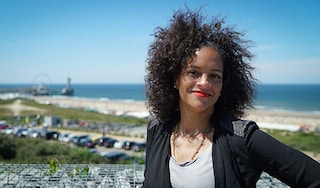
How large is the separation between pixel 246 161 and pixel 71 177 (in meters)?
2.02

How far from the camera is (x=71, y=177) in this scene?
2.82 m

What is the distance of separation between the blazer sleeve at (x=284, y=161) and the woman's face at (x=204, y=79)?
1.07 ft

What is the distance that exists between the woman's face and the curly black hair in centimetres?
5

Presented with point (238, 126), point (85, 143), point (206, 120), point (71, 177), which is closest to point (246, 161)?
point (238, 126)

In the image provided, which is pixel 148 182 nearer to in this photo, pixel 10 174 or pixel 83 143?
pixel 10 174

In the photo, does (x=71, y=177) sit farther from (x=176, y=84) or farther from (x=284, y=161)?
(x=284, y=161)

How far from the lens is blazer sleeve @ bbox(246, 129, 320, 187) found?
116 centimetres

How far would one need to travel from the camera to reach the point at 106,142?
865 inches

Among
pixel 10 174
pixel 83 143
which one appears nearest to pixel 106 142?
pixel 83 143

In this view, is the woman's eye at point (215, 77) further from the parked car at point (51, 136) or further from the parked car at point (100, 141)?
the parked car at point (51, 136)

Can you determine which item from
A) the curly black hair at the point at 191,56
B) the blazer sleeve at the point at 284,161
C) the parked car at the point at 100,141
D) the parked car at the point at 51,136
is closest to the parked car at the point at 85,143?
the parked car at the point at 100,141

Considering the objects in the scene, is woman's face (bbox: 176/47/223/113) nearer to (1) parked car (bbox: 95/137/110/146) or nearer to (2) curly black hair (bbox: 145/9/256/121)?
(2) curly black hair (bbox: 145/9/256/121)

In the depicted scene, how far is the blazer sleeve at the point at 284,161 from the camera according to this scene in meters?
1.16

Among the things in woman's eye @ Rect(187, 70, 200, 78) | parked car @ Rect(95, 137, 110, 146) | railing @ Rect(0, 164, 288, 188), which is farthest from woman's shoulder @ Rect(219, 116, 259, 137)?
parked car @ Rect(95, 137, 110, 146)
